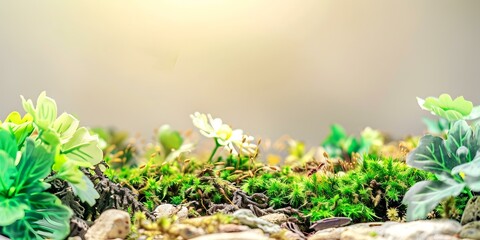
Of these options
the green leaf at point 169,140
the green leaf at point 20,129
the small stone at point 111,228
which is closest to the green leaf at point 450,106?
the small stone at point 111,228

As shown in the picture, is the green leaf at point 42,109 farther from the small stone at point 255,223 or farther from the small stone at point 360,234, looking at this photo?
the small stone at point 360,234

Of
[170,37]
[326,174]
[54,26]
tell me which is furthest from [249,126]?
[326,174]

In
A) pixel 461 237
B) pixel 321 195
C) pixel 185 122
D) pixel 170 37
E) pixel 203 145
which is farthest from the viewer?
pixel 185 122

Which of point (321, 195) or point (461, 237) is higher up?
point (321, 195)

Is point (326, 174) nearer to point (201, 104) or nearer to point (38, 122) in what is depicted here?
point (38, 122)

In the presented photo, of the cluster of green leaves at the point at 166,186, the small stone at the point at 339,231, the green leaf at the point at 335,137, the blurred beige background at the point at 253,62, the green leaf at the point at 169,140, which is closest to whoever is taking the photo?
the small stone at the point at 339,231

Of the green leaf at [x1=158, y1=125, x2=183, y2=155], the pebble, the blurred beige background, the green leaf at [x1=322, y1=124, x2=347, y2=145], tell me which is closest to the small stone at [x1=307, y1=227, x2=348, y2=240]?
the pebble

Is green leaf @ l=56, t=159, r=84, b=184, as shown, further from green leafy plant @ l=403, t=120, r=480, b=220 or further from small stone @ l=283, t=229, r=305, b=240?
green leafy plant @ l=403, t=120, r=480, b=220
